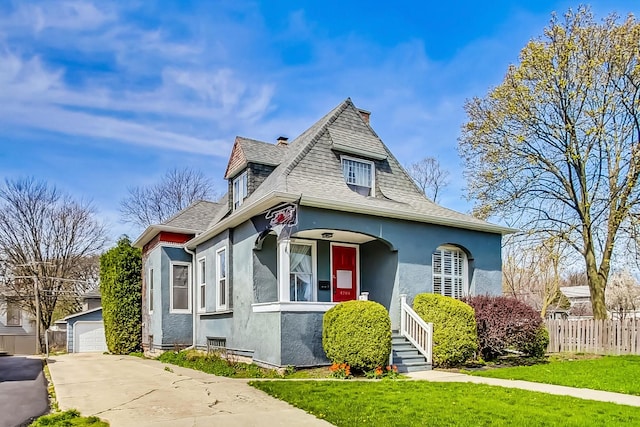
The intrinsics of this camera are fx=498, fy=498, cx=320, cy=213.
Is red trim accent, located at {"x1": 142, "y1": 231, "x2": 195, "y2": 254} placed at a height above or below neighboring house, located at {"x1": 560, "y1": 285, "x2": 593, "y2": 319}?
above

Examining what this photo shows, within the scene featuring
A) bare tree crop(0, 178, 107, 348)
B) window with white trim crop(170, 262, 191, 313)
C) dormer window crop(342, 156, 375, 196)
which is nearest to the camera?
dormer window crop(342, 156, 375, 196)

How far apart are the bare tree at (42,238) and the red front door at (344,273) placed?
2475 centimetres

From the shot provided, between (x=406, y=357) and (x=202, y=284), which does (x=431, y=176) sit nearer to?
(x=202, y=284)

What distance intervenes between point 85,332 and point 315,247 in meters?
18.8

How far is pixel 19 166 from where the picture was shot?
94.9ft

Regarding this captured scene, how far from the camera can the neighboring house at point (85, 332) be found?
2595 centimetres

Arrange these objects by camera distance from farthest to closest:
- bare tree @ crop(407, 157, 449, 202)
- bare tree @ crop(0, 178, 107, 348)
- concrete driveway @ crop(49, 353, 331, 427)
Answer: bare tree @ crop(407, 157, 449, 202) < bare tree @ crop(0, 178, 107, 348) < concrete driveway @ crop(49, 353, 331, 427)

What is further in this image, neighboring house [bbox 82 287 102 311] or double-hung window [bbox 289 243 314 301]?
neighboring house [bbox 82 287 102 311]

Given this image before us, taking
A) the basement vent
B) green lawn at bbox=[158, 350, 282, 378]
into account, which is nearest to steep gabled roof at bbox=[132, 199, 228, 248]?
the basement vent

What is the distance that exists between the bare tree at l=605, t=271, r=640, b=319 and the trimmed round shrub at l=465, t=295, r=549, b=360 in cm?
2340

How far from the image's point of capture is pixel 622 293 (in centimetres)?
3212

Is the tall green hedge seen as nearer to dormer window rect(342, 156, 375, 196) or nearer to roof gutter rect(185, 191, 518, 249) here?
roof gutter rect(185, 191, 518, 249)

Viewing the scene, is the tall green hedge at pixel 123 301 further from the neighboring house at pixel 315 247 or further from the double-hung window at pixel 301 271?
the double-hung window at pixel 301 271

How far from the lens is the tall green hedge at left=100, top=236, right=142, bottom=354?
19922mm
